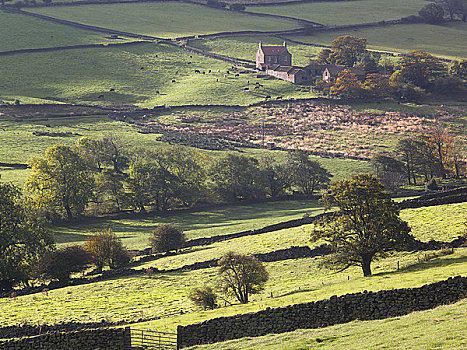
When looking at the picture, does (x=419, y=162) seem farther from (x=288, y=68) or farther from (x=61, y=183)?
(x=288, y=68)

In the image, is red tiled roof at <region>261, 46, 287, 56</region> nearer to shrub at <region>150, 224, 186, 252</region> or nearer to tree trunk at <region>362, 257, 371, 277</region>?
shrub at <region>150, 224, 186, 252</region>

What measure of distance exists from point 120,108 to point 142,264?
286ft

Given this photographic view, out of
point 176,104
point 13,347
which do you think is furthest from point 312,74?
point 13,347

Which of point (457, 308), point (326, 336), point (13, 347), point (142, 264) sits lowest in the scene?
point (142, 264)

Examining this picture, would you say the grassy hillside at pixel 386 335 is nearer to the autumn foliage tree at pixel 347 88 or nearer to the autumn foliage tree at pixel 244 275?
the autumn foliage tree at pixel 244 275

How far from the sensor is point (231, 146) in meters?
120

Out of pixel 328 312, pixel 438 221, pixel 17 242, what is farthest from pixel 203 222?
pixel 328 312

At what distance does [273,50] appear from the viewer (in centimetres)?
17950

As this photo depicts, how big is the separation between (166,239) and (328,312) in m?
41.3

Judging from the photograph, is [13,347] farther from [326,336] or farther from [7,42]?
[7,42]

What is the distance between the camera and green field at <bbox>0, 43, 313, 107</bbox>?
505 ft

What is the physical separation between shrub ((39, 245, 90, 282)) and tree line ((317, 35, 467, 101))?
10191 centimetres

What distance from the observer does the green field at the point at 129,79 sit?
15400 centimetres

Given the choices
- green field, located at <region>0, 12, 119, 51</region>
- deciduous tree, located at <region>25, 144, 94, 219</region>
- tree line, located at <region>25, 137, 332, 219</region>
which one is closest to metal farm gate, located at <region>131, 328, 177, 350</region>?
tree line, located at <region>25, 137, 332, 219</region>
